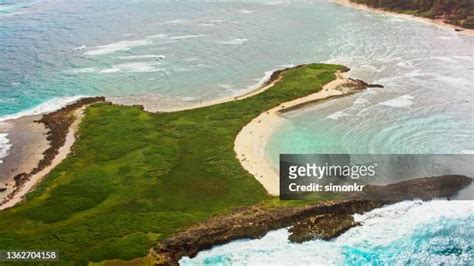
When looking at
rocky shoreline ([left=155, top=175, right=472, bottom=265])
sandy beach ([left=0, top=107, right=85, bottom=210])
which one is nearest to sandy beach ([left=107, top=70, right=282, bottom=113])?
sandy beach ([left=0, top=107, right=85, bottom=210])

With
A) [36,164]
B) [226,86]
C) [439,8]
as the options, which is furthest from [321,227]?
[439,8]

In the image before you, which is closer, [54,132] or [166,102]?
[54,132]

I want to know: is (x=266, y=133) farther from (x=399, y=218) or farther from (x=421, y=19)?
(x=421, y=19)

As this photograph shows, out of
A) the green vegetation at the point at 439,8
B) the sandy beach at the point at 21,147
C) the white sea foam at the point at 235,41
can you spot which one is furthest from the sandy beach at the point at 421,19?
the sandy beach at the point at 21,147

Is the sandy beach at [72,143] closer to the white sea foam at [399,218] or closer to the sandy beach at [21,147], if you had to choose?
the sandy beach at [21,147]

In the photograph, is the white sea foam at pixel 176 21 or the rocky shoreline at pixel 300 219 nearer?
the rocky shoreline at pixel 300 219

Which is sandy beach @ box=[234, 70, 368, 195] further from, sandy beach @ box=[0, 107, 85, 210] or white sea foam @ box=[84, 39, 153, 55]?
white sea foam @ box=[84, 39, 153, 55]

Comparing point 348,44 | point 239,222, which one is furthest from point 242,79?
point 239,222
